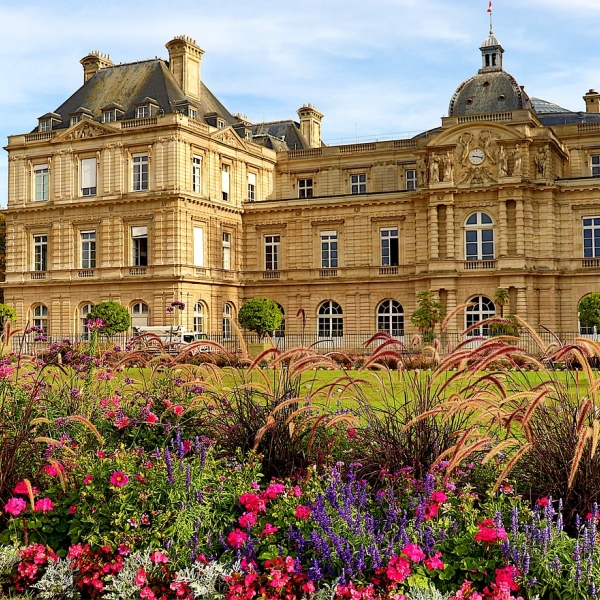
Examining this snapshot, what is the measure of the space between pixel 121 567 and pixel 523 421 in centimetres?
324

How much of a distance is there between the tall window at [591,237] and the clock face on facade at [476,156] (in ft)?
19.3

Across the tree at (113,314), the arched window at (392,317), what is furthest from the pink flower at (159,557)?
the arched window at (392,317)

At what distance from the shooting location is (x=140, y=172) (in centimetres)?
4262

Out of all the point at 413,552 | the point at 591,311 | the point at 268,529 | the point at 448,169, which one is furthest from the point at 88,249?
the point at 413,552

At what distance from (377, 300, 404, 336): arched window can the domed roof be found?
1108 cm

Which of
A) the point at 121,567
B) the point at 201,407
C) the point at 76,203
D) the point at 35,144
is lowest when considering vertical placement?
the point at 121,567

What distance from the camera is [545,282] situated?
39.1 m

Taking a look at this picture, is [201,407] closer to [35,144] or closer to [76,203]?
[76,203]

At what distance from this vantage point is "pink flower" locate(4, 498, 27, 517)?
245 inches

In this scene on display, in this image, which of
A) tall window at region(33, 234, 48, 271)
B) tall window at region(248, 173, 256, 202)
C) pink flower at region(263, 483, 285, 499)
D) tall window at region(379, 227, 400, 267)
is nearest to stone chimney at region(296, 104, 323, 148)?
tall window at region(248, 173, 256, 202)

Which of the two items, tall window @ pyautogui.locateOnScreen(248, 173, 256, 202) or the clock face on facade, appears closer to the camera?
the clock face on facade

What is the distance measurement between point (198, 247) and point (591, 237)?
20052mm

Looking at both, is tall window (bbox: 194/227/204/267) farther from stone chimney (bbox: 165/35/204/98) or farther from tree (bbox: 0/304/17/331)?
tree (bbox: 0/304/17/331)

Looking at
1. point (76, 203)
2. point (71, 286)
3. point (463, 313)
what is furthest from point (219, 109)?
point (463, 313)
